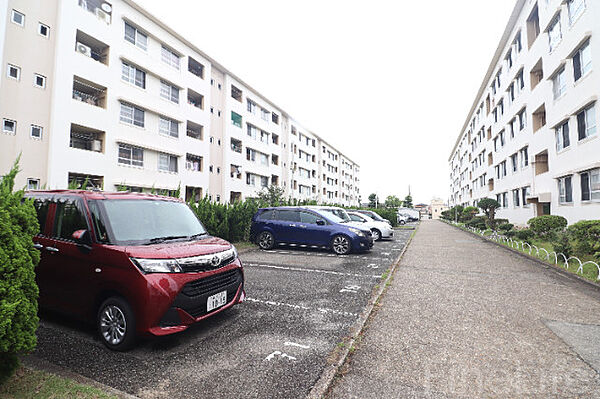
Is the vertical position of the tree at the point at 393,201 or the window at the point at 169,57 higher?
the window at the point at 169,57

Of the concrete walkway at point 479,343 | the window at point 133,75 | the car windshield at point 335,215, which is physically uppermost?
the window at point 133,75

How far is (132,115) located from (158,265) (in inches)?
773

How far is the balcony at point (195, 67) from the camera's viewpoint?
81.3 feet

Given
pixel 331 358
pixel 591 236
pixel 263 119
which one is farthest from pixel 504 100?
pixel 331 358

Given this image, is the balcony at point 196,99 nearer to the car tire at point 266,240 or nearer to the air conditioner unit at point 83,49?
the air conditioner unit at point 83,49

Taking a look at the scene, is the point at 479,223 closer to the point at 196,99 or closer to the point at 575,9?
the point at 575,9

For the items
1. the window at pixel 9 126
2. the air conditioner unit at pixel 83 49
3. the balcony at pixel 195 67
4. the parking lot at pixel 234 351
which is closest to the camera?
the parking lot at pixel 234 351

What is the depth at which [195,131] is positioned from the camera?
83.8 feet

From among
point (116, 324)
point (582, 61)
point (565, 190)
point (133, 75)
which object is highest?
point (133, 75)

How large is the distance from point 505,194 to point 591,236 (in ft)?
66.8

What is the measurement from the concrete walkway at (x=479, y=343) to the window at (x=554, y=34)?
15156 millimetres

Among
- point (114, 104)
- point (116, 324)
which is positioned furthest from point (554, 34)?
point (114, 104)

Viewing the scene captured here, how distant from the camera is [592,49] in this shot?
11.9m

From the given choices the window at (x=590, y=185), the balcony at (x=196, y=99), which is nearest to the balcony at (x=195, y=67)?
the balcony at (x=196, y=99)
